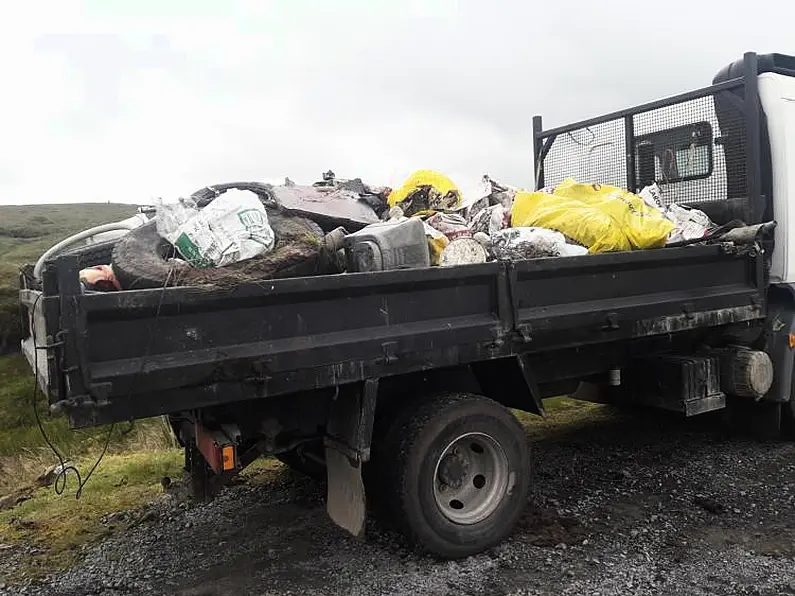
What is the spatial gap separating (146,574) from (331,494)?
98 cm

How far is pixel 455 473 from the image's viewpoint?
372 cm

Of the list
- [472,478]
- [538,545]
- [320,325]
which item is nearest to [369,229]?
[320,325]

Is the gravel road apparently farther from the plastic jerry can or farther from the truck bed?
the plastic jerry can

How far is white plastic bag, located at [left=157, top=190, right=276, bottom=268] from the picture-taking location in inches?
124

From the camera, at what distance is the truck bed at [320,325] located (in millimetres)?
2668

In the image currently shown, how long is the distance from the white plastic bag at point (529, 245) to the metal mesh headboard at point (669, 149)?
1.74m

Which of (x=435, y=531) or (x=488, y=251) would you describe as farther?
(x=488, y=251)

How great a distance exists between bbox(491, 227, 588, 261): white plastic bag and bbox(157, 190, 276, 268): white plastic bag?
1347mm

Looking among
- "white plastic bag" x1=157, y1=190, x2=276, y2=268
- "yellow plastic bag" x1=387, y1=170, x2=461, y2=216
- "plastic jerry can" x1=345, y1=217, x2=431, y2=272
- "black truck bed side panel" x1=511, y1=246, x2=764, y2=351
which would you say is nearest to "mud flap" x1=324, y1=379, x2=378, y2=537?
"plastic jerry can" x1=345, y1=217, x2=431, y2=272

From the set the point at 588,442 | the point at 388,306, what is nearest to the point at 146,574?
the point at 388,306

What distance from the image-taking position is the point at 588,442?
18.4 ft

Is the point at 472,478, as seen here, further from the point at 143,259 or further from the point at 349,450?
the point at 143,259

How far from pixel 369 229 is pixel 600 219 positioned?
5.18 feet

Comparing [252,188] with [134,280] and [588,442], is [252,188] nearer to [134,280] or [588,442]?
[134,280]
